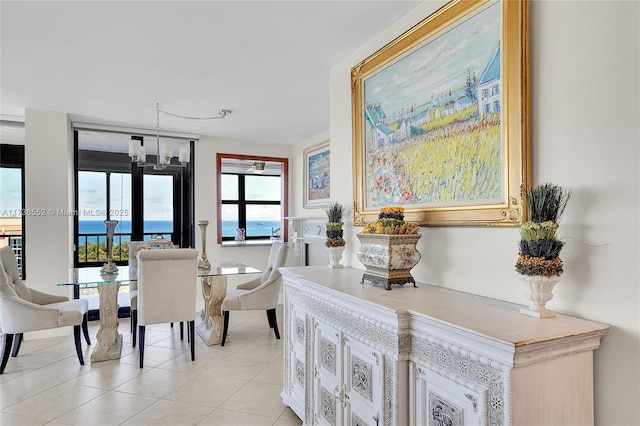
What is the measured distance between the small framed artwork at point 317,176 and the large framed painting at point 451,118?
256 cm

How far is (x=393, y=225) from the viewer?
1.84m

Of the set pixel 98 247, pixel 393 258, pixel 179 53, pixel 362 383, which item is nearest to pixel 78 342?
pixel 98 247

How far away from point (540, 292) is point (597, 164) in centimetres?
46

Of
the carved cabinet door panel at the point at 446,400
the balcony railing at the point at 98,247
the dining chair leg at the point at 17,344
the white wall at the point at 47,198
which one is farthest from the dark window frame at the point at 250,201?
the carved cabinet door panel at the point at 446,400

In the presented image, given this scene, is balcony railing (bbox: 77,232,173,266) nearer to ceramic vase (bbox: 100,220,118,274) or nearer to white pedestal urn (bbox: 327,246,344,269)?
ceramic vase (bbox: 100,220,118,274)

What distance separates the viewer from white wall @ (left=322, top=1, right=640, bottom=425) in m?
1.16

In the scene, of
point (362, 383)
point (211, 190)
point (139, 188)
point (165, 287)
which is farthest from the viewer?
point (211, 190)

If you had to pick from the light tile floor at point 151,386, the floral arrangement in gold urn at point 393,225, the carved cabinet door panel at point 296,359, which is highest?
the floral arrangement in gold urn at point 393,225

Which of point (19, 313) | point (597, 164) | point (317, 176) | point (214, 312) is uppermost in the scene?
point (317, 176)

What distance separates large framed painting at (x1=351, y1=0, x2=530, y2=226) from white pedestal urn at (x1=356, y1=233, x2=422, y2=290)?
0.20 m

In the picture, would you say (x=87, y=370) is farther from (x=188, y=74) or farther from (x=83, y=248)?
(x=188, y=74)

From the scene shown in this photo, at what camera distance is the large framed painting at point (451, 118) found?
148 cm

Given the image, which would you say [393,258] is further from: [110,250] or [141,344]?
[110,250]

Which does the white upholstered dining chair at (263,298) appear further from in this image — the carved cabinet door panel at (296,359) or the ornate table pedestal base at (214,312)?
the carved cabinet door panel at (296,359)
